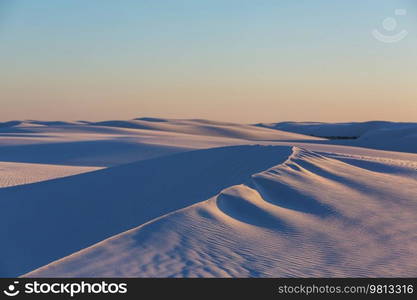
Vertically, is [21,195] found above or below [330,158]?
below

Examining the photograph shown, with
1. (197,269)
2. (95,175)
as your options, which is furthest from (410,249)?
(95,175)

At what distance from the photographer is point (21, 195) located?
33.7 ft

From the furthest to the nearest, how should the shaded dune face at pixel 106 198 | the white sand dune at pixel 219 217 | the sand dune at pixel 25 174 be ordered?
the sand dune at pixel 25 174 → the shaded dune face at pixel 106 198 → the white sand dune at pixel 219 217

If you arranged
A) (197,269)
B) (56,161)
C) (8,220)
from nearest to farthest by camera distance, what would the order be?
(197,269) → (8,220) → (56,161)

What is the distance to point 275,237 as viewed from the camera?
6.40m

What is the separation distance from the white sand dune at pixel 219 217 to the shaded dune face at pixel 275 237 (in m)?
0.02

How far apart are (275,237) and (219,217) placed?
79 cm

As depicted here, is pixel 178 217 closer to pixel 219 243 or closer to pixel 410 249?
pixel 219 243

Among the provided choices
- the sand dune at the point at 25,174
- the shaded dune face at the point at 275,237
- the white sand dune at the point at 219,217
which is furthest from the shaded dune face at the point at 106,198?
the sand dune at the point at 25,174

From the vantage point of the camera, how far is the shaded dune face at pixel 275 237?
526cm

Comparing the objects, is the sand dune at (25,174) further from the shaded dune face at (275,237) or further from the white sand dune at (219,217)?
the shaded dune face at (275,237)

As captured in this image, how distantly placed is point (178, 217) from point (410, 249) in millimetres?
2627

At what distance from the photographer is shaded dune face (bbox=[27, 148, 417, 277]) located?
526 centimetres

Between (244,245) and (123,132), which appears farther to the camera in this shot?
(123,132)
